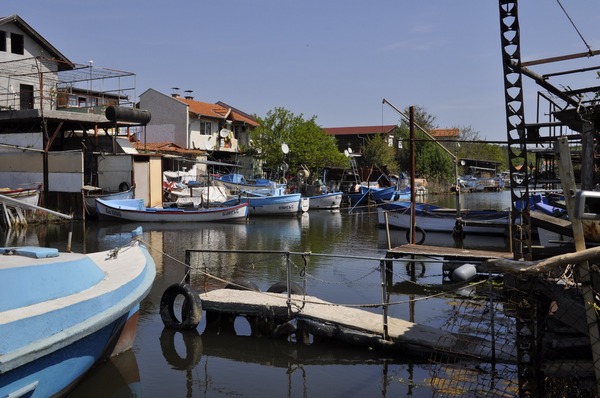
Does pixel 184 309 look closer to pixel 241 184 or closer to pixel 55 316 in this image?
pixel 55 316

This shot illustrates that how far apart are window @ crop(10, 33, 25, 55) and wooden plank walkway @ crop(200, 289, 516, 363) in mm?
33933

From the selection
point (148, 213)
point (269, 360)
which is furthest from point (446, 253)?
point (148, 213)

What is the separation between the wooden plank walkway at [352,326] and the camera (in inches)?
375

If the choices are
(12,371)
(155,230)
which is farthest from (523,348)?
(155,230)

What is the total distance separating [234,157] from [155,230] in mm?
29655

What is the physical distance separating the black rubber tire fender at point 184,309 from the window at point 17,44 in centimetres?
3367

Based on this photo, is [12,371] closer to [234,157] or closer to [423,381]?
[423,381]

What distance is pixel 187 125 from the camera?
55.2m

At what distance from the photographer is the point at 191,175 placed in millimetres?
46906

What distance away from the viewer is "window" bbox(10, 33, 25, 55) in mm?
38906

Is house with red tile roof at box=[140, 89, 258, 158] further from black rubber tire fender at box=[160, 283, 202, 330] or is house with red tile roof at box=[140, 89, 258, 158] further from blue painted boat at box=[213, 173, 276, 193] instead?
black rubber tire fender at box=[160, 283, 202, 330]

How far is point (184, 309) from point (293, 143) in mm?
43114

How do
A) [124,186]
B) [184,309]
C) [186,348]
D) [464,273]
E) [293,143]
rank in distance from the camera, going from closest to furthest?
[186,348], [184,309], [464,273], [124,186], [293,143]

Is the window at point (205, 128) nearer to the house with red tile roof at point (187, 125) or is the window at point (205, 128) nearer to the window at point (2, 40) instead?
the house with red tile roof at point (187, 125)
